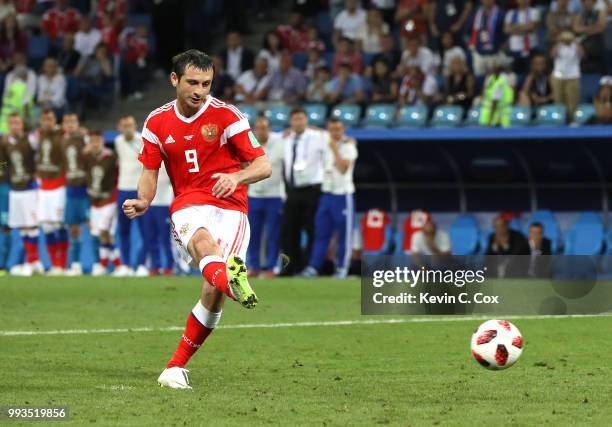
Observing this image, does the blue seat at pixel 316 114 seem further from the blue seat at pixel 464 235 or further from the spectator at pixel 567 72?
the spectator at pixel 567 72

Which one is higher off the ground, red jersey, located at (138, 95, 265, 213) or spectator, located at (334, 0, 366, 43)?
red jersey, located at (138, 95, 265, 213)

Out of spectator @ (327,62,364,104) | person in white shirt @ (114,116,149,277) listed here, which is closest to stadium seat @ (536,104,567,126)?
spectator @ (327,62,364,104)

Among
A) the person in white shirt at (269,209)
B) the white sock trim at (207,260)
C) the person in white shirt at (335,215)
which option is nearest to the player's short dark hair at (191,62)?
the white sock trim at (207,260)

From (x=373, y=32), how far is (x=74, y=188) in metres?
5.89

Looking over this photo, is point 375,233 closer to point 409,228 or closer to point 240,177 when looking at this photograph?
point 409,228

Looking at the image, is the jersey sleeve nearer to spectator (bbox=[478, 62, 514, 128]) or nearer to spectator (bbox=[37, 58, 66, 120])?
spectator (bbox=[478, 62, 514, 128])

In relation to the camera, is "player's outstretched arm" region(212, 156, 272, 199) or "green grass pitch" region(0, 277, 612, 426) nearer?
"green grass pitch" region(0, 277, 612, 426)

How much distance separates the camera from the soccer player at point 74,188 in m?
19.3

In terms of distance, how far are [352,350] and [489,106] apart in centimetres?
961

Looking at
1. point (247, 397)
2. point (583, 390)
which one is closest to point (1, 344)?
point (247, 397)

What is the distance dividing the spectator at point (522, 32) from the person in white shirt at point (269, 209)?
171 inches

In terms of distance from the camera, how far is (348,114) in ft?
67.9

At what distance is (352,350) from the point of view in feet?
33.3

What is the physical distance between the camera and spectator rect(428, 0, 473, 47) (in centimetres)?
2191
